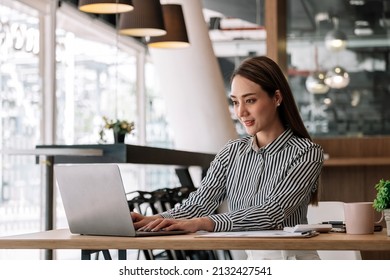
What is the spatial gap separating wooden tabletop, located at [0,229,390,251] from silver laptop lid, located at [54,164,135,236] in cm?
6

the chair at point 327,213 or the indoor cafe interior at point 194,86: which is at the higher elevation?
the indoor cafe interior at point 194,86

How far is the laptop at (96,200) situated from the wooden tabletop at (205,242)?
6 centimetres

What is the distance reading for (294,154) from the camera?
286cm

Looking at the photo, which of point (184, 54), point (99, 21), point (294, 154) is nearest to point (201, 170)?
point (184, 54)

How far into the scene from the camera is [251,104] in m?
2.87

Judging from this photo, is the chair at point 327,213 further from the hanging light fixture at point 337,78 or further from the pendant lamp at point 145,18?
the hanging light fixture at point 337,78

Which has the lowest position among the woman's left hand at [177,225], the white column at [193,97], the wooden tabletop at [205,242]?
the wooden tabletop at [205,242]

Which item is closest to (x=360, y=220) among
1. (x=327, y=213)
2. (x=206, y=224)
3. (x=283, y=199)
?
(x=283, y=199)

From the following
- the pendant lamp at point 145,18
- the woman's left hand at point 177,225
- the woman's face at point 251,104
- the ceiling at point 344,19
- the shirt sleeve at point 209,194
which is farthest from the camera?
the ceiling at point 344,19

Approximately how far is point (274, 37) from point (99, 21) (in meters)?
4.22

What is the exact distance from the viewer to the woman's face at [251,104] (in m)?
→ 2.85

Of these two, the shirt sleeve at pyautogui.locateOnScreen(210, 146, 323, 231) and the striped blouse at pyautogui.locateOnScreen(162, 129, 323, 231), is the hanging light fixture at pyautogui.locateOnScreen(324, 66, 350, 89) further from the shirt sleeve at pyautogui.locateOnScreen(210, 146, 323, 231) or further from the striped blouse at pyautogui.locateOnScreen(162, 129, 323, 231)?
the shirt sleeve at pyautogui.locateOnScreen(210, 146, 323, 231)

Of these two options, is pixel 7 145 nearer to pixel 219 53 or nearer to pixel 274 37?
pixel 274 37

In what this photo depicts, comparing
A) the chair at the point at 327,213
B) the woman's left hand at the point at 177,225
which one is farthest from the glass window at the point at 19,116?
the woman's left hand at the point at 177,225
